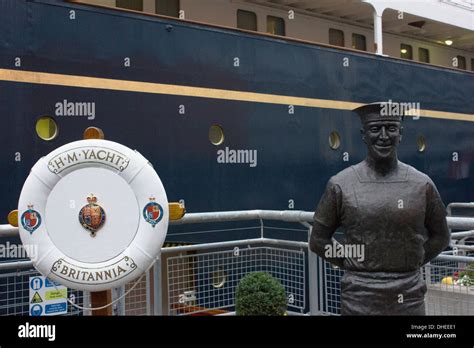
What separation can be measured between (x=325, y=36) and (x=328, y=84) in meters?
2.41

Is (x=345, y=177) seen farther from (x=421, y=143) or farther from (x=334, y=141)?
(x=421, y=143)

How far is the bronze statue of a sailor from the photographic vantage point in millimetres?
3361

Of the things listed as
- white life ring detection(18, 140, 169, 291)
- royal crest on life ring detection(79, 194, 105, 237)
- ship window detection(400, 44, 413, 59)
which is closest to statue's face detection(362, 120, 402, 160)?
white life ring detection(18, 140, 169, 291)

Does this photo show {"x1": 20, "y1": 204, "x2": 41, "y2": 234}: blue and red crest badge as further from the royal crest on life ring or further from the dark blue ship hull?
the dark blue ship hull

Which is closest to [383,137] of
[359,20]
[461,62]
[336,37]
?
[336,37]

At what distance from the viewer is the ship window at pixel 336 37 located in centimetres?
1235

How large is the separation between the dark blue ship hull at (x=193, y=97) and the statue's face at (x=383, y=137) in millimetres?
4530

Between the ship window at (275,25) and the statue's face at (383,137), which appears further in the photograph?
the ship window at (275,25)

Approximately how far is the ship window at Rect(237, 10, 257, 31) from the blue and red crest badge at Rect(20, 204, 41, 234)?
7.38 m

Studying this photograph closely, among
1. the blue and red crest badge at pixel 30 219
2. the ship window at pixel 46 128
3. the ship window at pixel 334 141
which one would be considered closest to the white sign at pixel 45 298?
the blue and red crest badge at pixel 30 219

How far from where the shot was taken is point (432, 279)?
5.47 metres

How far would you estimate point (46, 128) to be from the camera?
709 cm

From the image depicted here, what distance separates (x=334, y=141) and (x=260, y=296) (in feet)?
19.1

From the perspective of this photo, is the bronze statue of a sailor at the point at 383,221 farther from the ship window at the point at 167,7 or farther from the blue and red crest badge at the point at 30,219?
the ship window at the point at 167,7
